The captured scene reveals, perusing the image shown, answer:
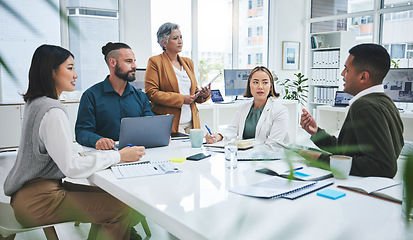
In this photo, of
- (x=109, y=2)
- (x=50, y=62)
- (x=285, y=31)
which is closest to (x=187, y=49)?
(x=285, y=31)

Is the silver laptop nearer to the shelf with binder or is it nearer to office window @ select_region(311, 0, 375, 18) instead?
the shelf with binder

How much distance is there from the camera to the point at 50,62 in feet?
5.47

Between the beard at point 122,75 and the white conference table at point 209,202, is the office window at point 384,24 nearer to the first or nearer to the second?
the beard at point 122,75

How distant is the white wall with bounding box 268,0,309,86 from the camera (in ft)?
25.3

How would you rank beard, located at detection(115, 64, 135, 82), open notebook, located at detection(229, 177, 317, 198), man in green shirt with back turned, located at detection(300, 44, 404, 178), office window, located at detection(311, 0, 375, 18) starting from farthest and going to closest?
office window, located at detection(311, 0, 375, 18) → beard, located at detection(115, 64, 135, 82) → man in green shirt with back turned, located at detection(300, 44, 404, 178) → open notebook, located at detection(229, 177, 317, 198)

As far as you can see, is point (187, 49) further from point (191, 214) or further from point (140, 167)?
point (191, 214)

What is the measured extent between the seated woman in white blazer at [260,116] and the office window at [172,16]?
12.2 ft

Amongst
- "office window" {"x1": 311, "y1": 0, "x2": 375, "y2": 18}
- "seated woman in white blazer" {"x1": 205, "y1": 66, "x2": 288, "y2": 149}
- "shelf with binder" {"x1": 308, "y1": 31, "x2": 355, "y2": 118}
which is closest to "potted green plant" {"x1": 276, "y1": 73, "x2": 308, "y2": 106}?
"shelf with binder" {"x1": 308, "y1": 31, "x2": 355, "y2": 118}

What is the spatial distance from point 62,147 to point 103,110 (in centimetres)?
85

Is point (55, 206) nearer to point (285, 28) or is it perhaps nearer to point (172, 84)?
point (172, 84)

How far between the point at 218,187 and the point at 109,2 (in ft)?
3.75

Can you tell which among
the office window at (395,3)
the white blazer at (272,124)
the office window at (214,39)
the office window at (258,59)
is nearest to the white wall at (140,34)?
the office window at (214,39)

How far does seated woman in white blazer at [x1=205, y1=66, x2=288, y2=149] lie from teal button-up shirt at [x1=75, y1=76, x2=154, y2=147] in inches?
24.2

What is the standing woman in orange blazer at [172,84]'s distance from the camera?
2.84 metres
